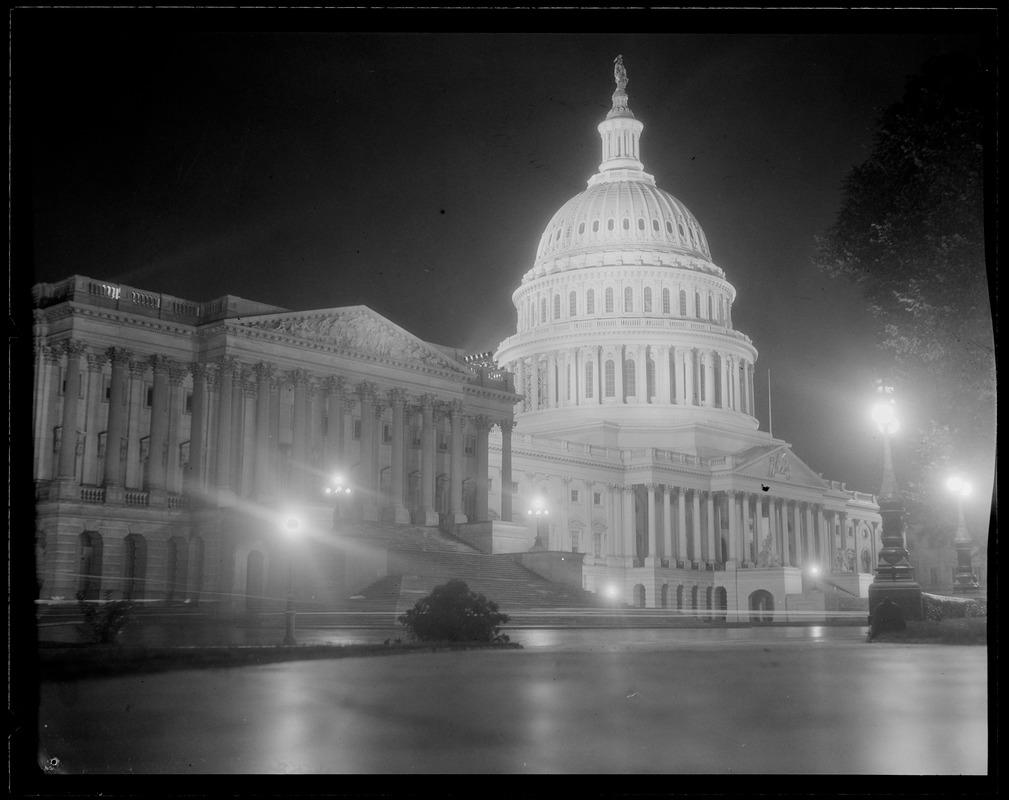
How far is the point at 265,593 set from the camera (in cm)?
3086

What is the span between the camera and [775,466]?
51.7 meters

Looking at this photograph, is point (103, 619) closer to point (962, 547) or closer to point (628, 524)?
point (962, 547)

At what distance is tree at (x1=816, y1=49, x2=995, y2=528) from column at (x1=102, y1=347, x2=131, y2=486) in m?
23.7

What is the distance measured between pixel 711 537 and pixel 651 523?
3.37 m

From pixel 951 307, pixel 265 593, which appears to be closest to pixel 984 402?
pixel 951 307

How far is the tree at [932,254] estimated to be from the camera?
669 inches

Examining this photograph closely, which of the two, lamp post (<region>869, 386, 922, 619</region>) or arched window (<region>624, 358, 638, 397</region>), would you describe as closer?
lamp post (<region>869, 386, 922, 619</region>)

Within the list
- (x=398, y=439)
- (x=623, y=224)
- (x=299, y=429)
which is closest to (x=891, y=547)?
(x=299, y=429)

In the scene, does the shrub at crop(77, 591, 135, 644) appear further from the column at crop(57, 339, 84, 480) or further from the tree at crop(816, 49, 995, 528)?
the column at crop(57, 339, 84, 480)

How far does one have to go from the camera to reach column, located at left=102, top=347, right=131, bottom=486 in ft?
116

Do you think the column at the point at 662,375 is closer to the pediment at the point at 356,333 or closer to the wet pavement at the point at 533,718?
the pediment at the point at 356,333

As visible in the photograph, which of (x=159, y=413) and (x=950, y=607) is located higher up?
(x=159, y=413)

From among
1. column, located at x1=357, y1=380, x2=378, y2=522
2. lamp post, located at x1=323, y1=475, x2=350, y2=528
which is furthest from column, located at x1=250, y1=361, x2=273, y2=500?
column, located at x1=357, y1=380, x2=378, y2=522

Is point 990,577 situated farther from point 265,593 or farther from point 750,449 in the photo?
point 750,449
